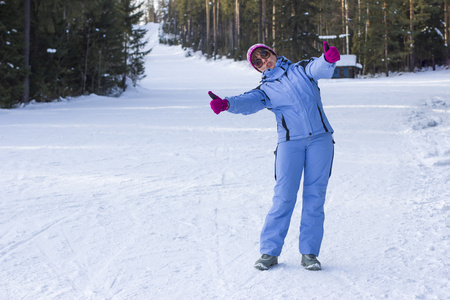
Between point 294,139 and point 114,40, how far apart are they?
2224cm

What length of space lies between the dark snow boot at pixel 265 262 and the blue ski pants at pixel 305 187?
0.04 meters

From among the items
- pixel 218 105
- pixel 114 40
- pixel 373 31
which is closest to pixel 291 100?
pixel 218 105

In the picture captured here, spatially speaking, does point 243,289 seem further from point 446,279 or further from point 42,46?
point 42,46

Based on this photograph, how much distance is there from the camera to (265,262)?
12.1ft

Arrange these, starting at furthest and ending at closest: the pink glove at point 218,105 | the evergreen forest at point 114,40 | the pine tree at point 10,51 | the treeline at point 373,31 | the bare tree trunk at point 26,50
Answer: the treeline at point 373,31
the evergreen forest at point 114,40
the bare tree trunk at point 26,50
the pine tree at point 10,51
the pink glove at point 218,105

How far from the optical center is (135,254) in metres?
4.12

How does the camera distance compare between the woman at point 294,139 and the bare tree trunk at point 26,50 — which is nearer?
the woman at point 294,139

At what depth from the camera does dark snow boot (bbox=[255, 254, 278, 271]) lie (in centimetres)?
369

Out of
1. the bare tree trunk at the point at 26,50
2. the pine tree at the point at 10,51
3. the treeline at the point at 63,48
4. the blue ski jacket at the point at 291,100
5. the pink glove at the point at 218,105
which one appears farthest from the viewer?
the bare tree trunk at the point at 26,50

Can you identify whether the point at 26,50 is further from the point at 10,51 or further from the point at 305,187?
the point at 305,187

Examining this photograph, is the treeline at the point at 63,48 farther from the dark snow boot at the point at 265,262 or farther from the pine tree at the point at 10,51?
the dark snow boot at the point at 265,262

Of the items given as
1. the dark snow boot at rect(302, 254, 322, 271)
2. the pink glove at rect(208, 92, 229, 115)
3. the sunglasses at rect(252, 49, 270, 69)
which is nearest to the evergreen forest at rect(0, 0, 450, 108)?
the sunglasses at rect(252, 49, 270, 69)

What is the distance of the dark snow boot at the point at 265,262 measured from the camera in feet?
12.1

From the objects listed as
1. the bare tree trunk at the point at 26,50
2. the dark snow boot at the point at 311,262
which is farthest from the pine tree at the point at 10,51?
the dark snow boot at the point at 311,262
